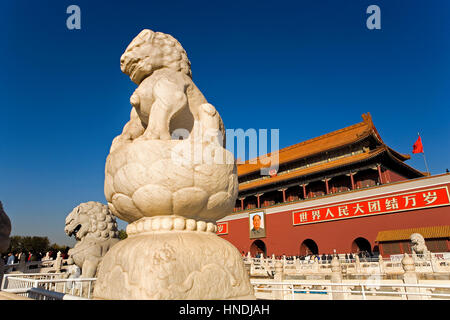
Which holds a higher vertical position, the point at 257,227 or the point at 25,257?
the point at 257,227

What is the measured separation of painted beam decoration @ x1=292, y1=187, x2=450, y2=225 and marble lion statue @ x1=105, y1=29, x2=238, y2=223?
44.1 feet

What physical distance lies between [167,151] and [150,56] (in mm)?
978

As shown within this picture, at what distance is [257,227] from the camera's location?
741 inches

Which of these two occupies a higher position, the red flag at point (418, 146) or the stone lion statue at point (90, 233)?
the red flag at point (418, 146)

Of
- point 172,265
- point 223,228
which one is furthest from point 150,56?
point 223,228

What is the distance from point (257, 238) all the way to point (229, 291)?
691 inches

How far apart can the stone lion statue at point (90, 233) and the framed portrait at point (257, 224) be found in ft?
46.9

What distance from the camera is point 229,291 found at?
1828 mm

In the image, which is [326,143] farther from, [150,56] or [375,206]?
[150,56]

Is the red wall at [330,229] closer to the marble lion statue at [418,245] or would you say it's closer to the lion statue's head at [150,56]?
the marble lion statue at [418,245]

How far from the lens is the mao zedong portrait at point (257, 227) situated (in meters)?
18.5

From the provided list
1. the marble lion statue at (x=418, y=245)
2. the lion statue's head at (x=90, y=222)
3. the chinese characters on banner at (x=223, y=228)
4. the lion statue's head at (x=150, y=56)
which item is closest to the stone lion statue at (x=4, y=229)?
the lion statue's head at (x=150, y=56)
